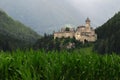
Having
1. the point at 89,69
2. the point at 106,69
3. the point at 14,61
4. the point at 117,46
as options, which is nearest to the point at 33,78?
the point at 14,61

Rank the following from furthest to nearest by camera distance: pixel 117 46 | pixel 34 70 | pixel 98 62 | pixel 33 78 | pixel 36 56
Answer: pixel 117 46 → pixel 98 62 → pixel 36 56 → pixel 34 70 → pixel 33 78

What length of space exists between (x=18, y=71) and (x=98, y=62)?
2.74 m

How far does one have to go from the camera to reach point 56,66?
32.0ft

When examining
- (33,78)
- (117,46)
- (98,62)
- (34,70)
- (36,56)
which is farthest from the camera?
(117,46)

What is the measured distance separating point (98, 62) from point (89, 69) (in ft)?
2.13

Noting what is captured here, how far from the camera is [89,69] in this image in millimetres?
10695

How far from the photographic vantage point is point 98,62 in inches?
444

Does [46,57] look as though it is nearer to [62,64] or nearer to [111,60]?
[62,64]

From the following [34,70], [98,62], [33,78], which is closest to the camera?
[33,78]

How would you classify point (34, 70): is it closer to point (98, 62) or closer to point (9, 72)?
point (9, 72)

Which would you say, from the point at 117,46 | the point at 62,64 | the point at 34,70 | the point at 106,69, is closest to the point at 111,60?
the point at 106,69

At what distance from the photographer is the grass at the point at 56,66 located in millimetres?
9586

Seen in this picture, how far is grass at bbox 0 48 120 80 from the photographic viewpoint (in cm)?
959

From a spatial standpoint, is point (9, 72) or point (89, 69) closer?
point (9, 72)
